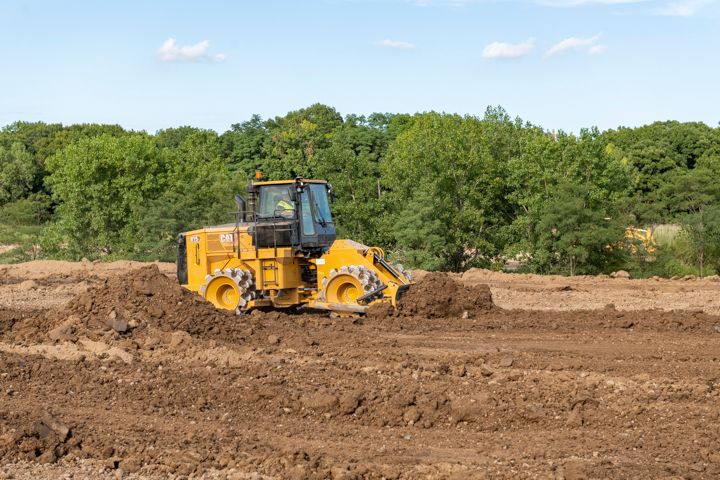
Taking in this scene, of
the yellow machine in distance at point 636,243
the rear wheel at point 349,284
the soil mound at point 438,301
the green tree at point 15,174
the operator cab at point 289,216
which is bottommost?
the soil mound at point 438,301

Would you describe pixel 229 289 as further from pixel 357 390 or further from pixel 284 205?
pixel 357 390

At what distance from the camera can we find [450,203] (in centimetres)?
3812

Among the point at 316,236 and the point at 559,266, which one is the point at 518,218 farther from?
the point at 316,236

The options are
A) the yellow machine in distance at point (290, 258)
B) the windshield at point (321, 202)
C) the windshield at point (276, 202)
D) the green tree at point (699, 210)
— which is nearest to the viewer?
the yellow machine in distance at point (290, 258)

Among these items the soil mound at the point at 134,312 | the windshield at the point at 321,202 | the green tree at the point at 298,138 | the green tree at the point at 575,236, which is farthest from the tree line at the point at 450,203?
the soil mound at the point at 134,312

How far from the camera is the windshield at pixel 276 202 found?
17.1 m

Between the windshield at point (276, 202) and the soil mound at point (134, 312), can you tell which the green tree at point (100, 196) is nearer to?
the windshield at point (276, 202)

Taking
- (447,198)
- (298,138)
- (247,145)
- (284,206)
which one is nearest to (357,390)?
(284,206)

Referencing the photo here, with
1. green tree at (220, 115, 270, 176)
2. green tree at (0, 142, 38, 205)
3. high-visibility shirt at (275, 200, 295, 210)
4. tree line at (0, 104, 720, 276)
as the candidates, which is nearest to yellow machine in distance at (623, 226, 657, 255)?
tree line at (0, 104, 720, 276)

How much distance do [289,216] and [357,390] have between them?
23.7ft

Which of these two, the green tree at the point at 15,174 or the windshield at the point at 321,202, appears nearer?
the windshield at the point at 321,202

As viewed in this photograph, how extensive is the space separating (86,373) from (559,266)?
24.8 m

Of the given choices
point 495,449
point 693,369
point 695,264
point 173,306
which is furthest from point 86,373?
point 695,264

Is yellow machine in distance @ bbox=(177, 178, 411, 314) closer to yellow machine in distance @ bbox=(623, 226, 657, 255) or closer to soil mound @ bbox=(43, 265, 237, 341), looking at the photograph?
soil mound @ bbox=(43, 265, 237, 341)
